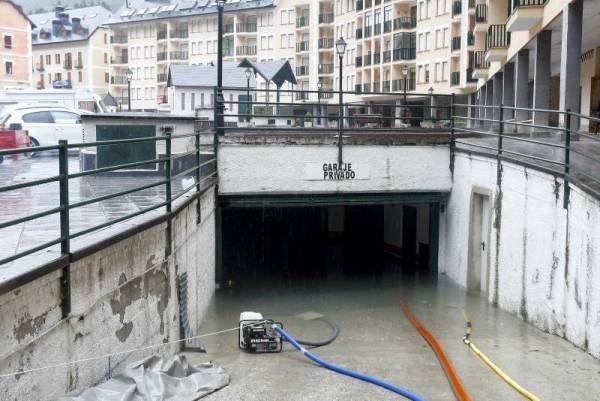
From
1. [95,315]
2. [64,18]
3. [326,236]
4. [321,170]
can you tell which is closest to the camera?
[95,315]

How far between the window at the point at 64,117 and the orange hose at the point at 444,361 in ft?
57.6

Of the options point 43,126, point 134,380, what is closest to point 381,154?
point 134,380

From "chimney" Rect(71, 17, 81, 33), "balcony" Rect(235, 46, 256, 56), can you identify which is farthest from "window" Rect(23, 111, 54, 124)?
"chimney" Rect(71, 17, 81, 33)

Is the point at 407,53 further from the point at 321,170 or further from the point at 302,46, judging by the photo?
the point at 321,170

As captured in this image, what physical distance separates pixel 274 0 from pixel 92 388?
9720cm

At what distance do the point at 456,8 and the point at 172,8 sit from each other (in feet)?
191

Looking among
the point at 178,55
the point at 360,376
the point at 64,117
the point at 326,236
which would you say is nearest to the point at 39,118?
the point at 64,117

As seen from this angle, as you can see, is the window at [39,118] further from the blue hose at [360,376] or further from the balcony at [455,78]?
the balcony at [455,78]

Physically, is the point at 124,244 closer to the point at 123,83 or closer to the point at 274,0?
the point at 274,0

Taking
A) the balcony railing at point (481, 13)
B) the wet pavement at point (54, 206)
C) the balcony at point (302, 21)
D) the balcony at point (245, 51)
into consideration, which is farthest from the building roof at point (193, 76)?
the wet pavement at point (54, 206)

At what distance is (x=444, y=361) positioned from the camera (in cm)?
1084

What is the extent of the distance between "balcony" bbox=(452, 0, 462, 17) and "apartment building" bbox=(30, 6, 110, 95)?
6713 cm

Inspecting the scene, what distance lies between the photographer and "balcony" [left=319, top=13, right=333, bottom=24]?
9300 centimetres

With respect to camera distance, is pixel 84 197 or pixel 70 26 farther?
pixel 70 26
